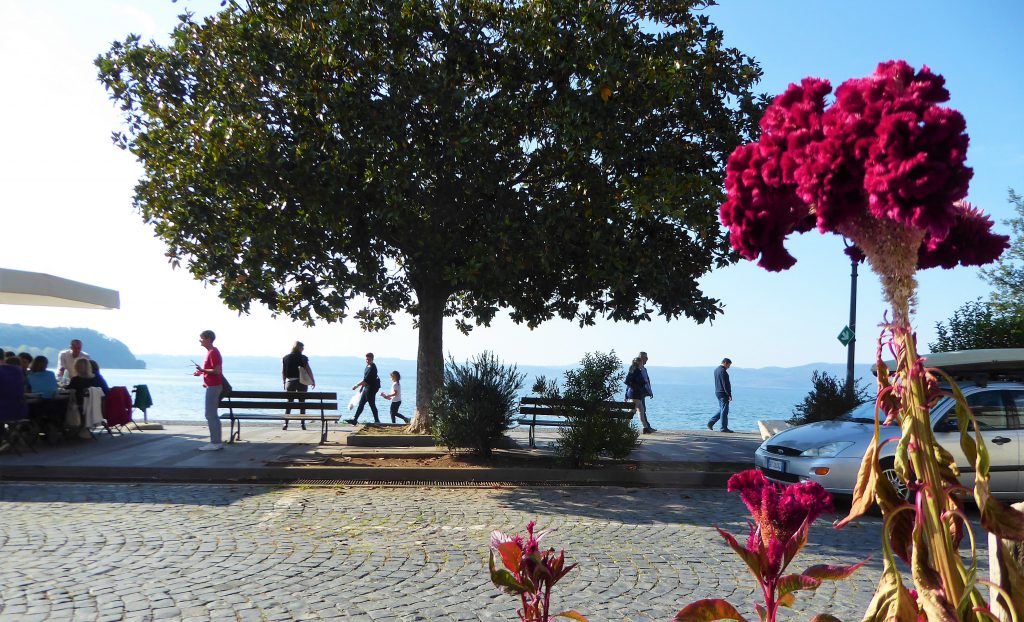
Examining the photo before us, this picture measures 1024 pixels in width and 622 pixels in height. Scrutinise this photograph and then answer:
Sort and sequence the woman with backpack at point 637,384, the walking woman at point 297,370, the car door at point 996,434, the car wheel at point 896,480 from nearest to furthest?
1. the car wheel at point 896,480
2. the car door at point 996,434
3. the walking woman at point 297,370
4. the woman with backpack at point 637,384

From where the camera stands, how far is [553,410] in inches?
506

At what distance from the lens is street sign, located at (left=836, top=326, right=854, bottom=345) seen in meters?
20.4

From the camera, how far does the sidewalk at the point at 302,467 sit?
1106 centimetres

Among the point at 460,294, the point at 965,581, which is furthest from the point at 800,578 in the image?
the point at 460,294

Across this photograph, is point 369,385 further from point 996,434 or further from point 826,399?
point 996,434

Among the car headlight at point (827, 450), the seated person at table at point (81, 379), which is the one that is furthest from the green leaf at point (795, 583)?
the seated person at table at point (81, 379)

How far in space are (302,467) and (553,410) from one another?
152 inches

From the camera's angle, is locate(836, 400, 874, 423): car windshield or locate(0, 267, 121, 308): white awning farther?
locate(0, 267, 121, 308): white awning

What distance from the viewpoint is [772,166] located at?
1680 millimetres

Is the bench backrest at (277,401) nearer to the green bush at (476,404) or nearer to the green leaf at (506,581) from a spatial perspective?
the green bush at (476,404)

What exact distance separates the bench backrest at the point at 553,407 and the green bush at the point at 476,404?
0.68 meters

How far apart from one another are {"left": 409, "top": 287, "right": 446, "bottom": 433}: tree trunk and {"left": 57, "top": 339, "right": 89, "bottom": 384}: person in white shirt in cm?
632

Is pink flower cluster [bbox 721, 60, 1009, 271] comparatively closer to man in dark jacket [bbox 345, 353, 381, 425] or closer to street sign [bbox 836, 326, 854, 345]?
man in dark jacket [bbox 345, 353, 381, 425]

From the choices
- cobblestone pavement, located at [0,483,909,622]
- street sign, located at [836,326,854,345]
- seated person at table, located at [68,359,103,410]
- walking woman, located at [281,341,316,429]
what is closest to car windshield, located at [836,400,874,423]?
cobblestone pavement, located at [0,483,909,622]
